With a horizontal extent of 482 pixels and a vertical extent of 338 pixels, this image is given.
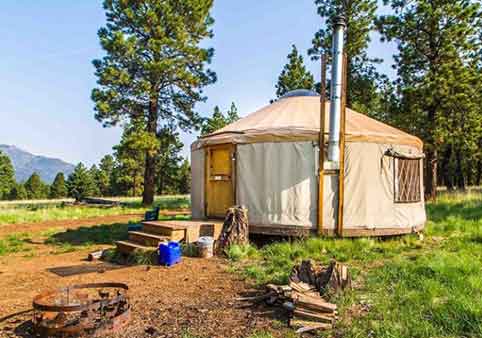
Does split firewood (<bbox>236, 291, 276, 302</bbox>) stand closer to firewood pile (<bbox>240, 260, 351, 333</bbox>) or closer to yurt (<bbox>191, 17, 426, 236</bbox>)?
firewood pile (<bbox>240, 260, 351, 333</bbox>)

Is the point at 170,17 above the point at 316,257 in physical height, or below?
above

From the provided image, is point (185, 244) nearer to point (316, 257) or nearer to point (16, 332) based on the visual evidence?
point (316, 257)

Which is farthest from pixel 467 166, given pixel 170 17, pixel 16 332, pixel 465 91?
pixel 16 332

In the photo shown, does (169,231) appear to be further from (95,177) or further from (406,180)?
(95,177)

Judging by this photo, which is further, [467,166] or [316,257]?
[467,166]

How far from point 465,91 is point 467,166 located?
63.7 ft

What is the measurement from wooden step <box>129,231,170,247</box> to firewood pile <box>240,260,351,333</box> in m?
2.40

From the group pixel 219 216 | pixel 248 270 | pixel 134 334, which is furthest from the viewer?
pixel 219 216

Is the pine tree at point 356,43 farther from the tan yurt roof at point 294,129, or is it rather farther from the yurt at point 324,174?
the yurt at point 324,174

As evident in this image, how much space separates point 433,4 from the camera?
1145cm

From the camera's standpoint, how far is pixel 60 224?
950 cm

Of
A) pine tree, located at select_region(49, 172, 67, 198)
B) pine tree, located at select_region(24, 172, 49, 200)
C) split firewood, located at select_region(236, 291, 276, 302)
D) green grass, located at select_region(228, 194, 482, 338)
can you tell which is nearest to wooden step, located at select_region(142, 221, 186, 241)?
green grass, located at select_region(228, 194, 482, 338)

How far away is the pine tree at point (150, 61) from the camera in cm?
1220

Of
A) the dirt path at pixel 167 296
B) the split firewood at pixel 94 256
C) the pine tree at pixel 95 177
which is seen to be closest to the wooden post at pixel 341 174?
the dirt path at pixel 167 296
